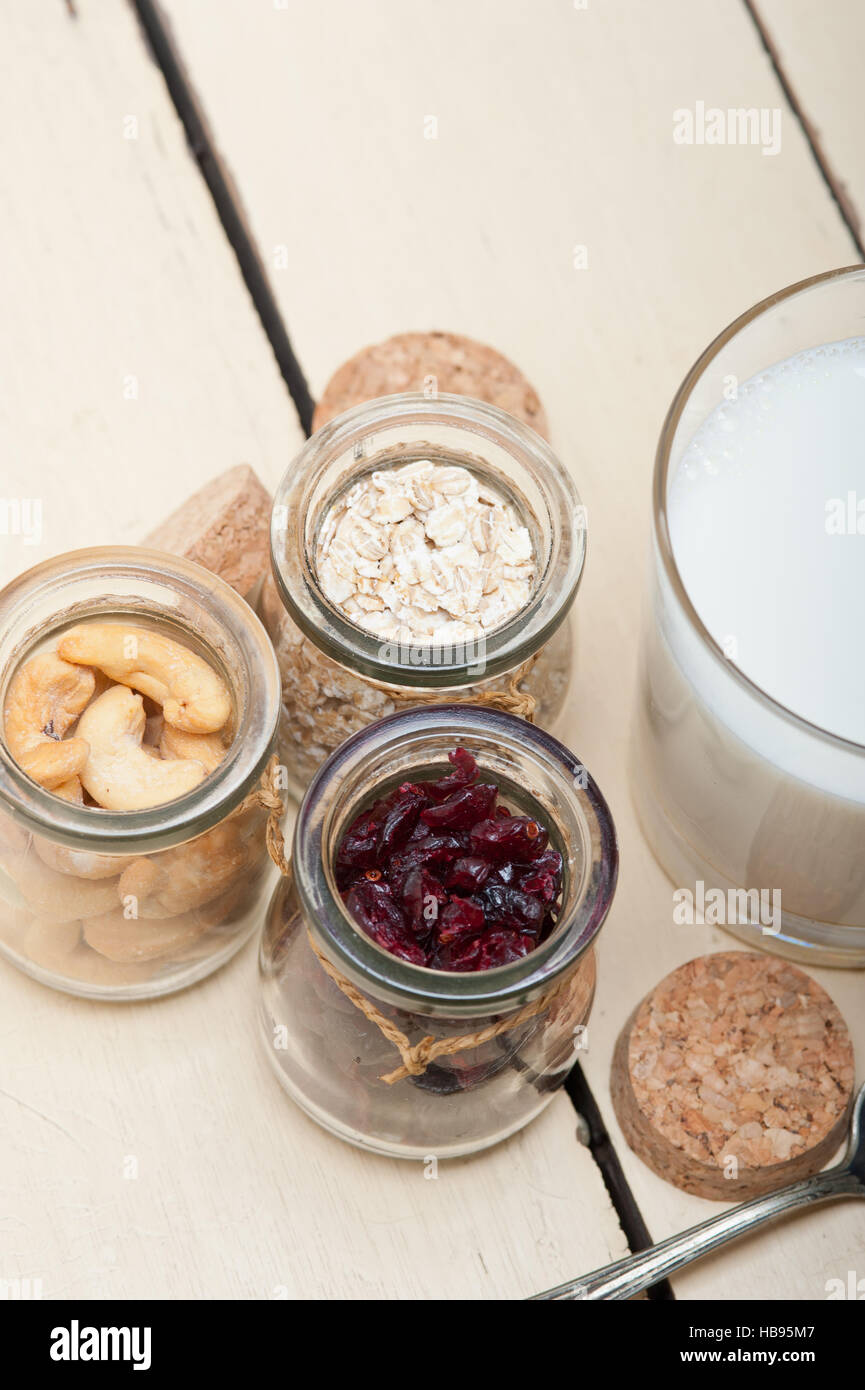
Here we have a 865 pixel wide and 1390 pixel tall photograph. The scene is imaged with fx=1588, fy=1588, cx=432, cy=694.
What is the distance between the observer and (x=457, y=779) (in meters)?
0.93

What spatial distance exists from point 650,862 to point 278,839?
31 cm

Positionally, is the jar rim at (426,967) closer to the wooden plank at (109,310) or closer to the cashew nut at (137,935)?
the cashew nut at (137,935)

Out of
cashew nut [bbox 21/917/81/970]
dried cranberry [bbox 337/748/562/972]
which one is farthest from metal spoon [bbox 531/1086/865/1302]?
cashew nut [bbox 21/917/81/970]

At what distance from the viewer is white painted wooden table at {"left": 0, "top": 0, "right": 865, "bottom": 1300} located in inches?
44.6

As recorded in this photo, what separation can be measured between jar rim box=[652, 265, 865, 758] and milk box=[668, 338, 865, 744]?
3 centimetres

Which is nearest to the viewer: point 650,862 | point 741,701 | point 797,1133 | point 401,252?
point 741,701

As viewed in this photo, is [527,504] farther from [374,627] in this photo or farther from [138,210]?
[138,210]

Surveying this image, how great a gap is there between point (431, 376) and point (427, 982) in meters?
0.51

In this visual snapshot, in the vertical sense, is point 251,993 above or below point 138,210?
below

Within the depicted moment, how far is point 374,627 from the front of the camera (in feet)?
3.22

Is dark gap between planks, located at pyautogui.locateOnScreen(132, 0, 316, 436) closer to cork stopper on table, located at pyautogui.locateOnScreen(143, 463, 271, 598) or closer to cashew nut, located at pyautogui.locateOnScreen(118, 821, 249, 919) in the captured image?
cork stopper on table, located at pyautogui.locateOnScreen(143, 463, 271, 598)

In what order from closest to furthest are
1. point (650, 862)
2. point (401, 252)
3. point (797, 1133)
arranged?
1. point (797, 1133)
2. point (650, 862)
3. point (401, 252)

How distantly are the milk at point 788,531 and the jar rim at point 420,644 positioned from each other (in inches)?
3.0

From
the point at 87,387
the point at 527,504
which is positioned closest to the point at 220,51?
the point at 87,387
